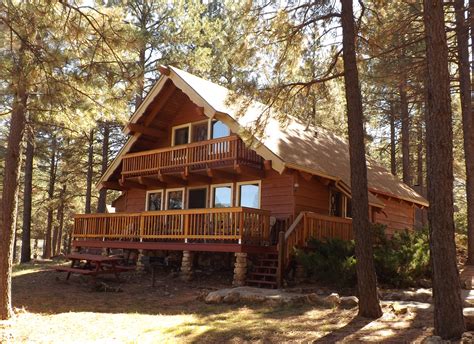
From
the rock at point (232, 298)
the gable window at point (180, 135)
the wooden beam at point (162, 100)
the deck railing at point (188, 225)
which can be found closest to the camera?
the rock at point (232, 298)

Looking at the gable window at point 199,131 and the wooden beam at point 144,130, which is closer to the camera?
the gable window at point 199,131

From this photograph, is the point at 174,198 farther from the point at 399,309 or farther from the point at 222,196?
the point at 399,309

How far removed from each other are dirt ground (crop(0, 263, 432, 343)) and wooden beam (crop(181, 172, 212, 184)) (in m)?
5.15

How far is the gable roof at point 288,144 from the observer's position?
14.3 meters

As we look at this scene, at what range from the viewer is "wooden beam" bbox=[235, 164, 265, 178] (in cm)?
1493

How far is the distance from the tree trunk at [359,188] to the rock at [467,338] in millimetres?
2090

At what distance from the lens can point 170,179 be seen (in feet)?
58.5

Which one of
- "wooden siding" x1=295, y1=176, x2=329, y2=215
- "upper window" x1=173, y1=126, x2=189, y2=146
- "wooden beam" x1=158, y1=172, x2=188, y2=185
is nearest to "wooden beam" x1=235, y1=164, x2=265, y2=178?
"wooden siding" x1=295, y1=176, x2=329, y2=215

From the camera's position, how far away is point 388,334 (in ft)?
23.2

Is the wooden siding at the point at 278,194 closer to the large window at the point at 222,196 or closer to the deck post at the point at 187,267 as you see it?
the large window at the point at 222,196

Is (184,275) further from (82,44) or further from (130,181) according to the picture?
(82,44)

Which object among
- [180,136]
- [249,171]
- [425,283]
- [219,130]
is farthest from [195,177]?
[425,283]

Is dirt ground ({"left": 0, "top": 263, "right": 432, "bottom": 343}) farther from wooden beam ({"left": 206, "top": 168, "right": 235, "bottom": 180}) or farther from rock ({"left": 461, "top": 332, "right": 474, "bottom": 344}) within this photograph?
wooden beam ({"left": 206, "top": 168, "right": 235, "bottom": 180})

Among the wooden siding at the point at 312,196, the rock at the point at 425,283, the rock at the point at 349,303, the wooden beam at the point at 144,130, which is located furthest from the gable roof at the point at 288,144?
the rock at the point at 349,303
